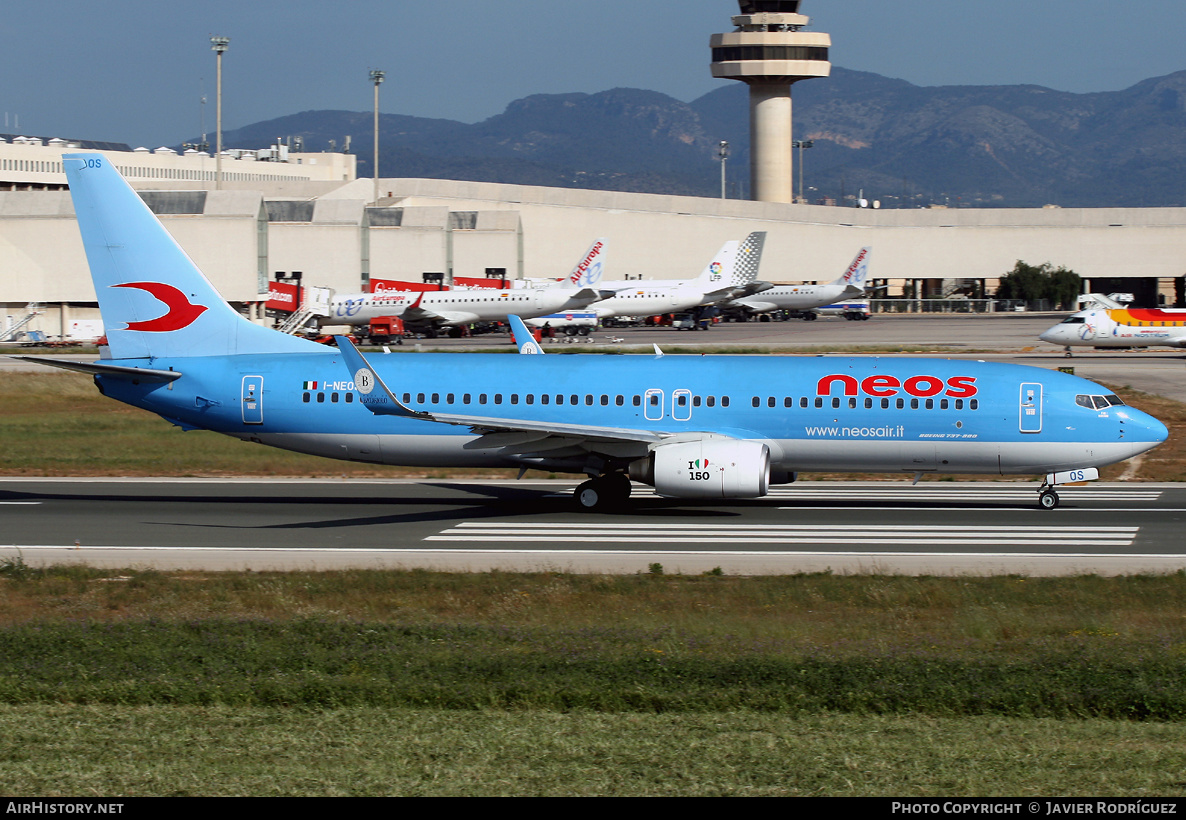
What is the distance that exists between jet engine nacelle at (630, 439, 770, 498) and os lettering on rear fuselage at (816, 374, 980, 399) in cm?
299

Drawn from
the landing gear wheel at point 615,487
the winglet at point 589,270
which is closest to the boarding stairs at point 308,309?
the winglet at point 589,270

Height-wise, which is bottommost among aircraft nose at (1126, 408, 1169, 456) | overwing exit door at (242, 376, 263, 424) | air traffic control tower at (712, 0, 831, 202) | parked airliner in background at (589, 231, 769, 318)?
aircraft nose at (1126, 408, 1169, 456)

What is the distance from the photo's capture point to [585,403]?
106 feet

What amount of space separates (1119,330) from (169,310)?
6770 cm

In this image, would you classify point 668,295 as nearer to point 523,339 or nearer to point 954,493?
point 523,339

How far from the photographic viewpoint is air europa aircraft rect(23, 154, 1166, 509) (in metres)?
30.8

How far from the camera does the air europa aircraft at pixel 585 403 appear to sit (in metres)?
30.8

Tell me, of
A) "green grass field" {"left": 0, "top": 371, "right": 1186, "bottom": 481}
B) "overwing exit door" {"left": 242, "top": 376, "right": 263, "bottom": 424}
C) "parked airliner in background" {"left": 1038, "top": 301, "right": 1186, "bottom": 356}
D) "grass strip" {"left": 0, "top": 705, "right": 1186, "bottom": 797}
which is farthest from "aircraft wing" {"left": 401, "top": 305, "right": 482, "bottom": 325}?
"grass strip" {"left": 0, "top": 705, "right": 1186, "bottom": 797}

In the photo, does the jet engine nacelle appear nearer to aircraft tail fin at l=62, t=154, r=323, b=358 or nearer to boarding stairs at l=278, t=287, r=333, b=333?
aircraft tail fin at l=62, t=154, r=323, b=358

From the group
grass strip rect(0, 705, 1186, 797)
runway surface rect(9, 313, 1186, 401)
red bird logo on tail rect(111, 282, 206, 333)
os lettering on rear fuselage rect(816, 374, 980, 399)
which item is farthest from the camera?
runway surface rect(9, 313, 1186, 401)

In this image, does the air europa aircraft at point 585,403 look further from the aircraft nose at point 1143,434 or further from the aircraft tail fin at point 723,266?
A: the aircraft tail fin at point 723,266

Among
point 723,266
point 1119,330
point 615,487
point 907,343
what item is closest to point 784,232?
point 723,266
